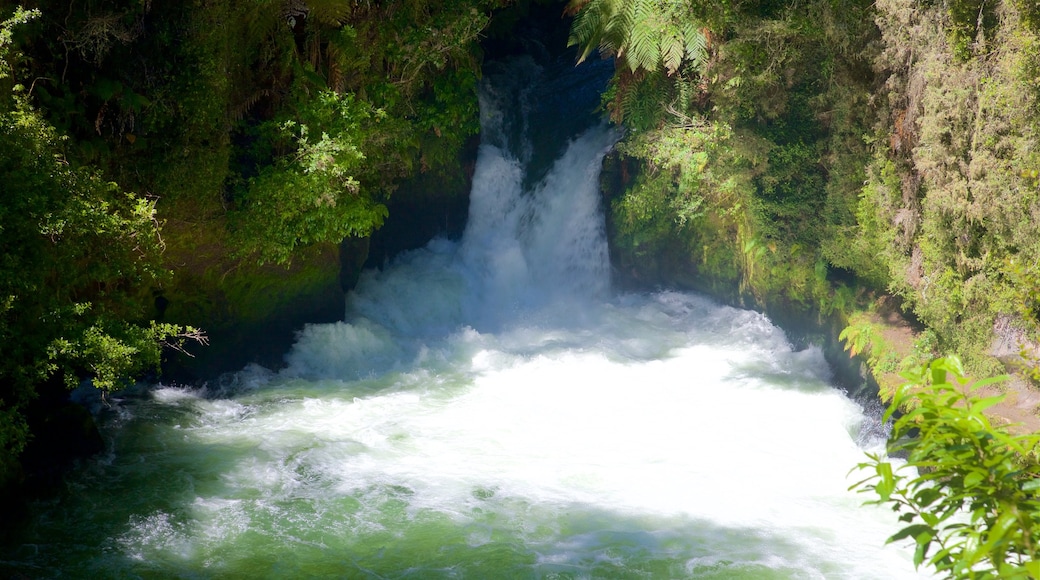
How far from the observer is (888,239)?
10461 millimetres

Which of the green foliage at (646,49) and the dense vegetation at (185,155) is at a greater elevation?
the green foliage at (646,49)

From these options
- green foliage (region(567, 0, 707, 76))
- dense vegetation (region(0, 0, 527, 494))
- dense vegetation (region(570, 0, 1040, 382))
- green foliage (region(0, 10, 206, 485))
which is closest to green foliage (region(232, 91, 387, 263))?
dense vegetation (region(0, 0, 527, 494))

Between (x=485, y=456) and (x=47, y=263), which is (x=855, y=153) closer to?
(x=485, y=456)

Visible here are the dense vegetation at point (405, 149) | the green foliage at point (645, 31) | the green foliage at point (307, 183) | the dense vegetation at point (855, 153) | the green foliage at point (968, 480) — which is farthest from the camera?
the green foliage at point (645, 31)

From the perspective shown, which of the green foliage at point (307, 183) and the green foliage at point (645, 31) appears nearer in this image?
the green foliage at point (307, 183)

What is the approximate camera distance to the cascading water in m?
7.84

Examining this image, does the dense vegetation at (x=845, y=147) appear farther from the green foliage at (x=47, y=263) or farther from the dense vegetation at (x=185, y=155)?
the green foliage at (x=47, y=263)

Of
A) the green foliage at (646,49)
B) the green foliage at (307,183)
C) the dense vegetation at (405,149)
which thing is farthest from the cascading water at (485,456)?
the green foliage at (646,49)

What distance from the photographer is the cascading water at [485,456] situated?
25.7ft

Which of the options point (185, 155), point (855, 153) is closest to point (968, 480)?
point (855, 153)

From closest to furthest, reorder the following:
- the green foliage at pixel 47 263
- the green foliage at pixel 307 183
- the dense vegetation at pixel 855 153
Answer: the green foliage at pixel 47 263
the dense vegetation at pixel 855 153
the green foliage at pixel 307 183

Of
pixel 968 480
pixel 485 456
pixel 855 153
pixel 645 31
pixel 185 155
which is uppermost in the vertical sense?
pixel 645 31

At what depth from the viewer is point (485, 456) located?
9.95 m

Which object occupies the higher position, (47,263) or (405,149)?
(405,149)
